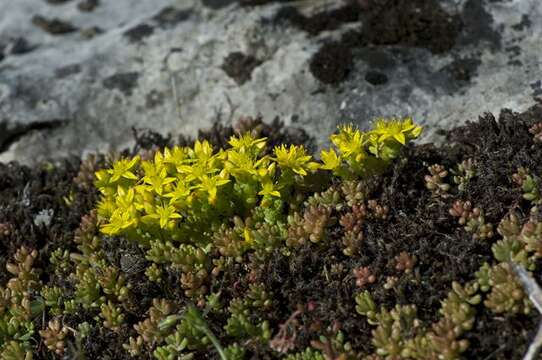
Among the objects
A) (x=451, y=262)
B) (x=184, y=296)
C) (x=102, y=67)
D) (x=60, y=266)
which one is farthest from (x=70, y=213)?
(x=451, y=262)

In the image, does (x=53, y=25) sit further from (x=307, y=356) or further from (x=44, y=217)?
(x=307, y=356)

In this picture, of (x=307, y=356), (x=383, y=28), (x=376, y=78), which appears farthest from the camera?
(x=383, y=28)

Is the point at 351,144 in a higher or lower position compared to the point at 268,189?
higher

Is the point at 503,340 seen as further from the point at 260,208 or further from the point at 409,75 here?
the point at 409,75

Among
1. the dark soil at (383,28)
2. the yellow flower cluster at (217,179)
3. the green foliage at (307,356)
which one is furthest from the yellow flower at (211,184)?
the dark soil at (383,28)

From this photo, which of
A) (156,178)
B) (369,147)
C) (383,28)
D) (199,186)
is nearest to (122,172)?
(156,178)

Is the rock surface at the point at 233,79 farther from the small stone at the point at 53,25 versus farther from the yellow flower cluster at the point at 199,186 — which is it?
the yellow flower cluster at the point at 199,186
